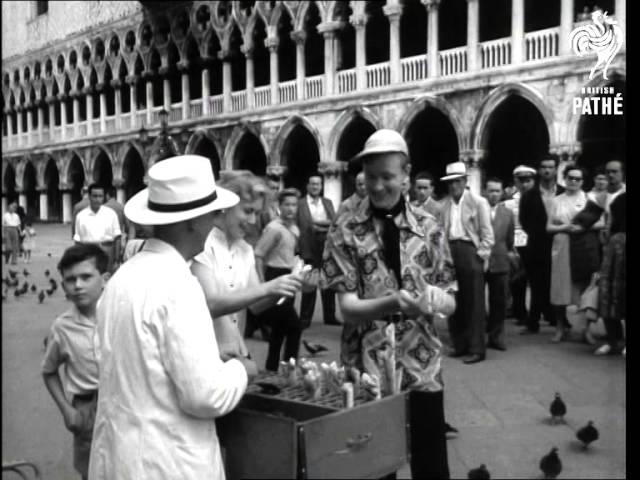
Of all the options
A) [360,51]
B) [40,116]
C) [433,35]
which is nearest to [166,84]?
[40,116]

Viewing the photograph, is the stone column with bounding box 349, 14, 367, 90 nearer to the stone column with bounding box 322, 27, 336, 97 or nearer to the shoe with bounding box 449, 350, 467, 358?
the stone column with bounding box 322, 27, 336, 97

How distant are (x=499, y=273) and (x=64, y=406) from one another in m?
5.03

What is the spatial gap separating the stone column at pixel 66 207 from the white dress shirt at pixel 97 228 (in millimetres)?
1042

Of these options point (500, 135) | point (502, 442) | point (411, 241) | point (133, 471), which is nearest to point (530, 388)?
point (502, 442)

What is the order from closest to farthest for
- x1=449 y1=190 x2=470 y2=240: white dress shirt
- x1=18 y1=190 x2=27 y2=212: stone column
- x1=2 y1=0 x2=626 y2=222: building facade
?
x1=18 y1=190 x2=27 y2=212: stone column < x1=2 y1=0 x2=626 y2=222: building facade < x1=449 y1=190 x2=470 y2=240: white dress shirt

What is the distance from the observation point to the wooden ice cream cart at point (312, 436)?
83.7 inches

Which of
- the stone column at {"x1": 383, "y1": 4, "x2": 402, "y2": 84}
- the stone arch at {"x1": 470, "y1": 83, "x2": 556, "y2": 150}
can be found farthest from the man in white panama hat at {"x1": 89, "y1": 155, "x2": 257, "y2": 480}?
the stone column at {"x1": 383, "y1": 4, "x2": 402, "y2": 84}

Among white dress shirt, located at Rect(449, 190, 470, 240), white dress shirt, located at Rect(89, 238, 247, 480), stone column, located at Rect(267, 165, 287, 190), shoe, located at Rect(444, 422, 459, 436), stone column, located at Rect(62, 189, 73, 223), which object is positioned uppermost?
stone column, located at Rect(267, 165, 287, 190)

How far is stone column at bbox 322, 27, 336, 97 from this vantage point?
16.8 m

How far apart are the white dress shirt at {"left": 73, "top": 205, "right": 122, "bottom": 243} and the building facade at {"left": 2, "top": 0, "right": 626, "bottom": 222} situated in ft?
2.17

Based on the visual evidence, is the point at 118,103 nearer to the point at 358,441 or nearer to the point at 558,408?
the point at 558,408

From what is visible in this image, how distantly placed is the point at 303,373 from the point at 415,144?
1436 centimetres

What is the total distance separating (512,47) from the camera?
12977 mm

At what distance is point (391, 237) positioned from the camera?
287cm
